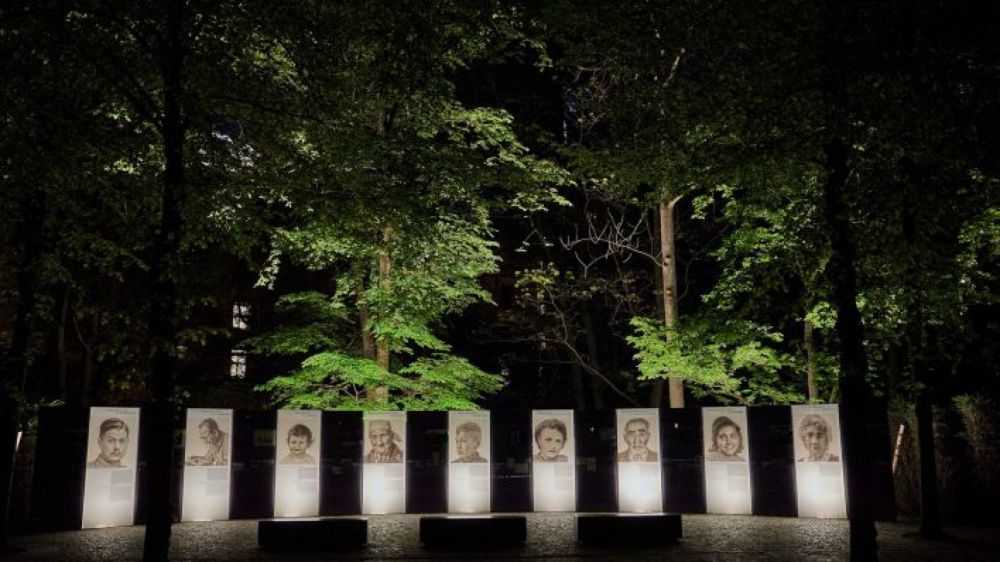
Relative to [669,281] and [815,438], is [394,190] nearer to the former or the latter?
[669,281]

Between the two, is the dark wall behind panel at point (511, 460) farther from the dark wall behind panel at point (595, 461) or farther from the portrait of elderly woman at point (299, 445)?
the portrait of elderly woman at point (299, 445)

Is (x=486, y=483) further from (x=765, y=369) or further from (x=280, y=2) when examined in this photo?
(x=280, y=2)

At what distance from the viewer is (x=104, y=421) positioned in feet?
50.1

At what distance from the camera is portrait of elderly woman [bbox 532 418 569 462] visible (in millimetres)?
17703

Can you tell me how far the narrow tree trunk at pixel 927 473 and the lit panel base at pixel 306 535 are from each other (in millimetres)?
8613

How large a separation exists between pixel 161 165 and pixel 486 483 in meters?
8.76

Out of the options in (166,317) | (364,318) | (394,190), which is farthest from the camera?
(364,318)

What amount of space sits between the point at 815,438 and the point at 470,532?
719 cm

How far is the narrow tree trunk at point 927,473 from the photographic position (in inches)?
512

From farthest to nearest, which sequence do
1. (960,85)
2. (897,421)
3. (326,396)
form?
(326,396) < (897,421) < (960,85)

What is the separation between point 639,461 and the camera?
17328 mm

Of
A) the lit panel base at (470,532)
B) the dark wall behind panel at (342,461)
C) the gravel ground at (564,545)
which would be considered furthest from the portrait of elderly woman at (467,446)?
the lit panel base at (470,532)

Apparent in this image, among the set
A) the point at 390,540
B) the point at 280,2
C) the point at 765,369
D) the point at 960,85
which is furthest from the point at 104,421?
the point at 960,85

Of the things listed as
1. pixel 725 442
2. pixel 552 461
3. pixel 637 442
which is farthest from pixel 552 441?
pixel 725 442
